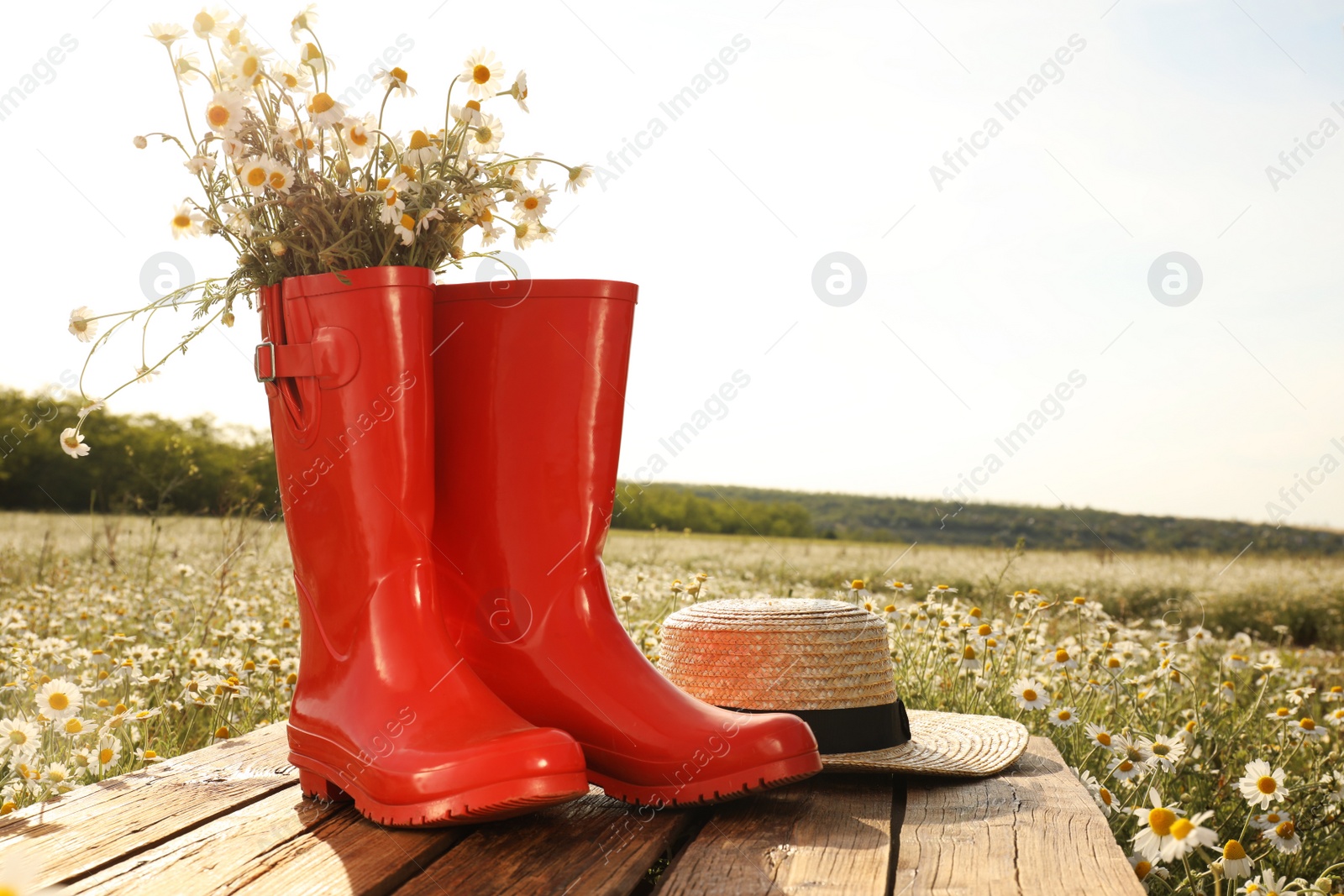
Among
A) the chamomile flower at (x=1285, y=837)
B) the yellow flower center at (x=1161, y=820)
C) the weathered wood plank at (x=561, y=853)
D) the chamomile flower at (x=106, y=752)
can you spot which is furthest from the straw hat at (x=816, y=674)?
the chamomile flower at (x=106, y=752)

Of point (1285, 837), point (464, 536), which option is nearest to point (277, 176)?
point (464, 536)

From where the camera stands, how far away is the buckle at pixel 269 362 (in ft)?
5.26

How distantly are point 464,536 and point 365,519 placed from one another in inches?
6.6

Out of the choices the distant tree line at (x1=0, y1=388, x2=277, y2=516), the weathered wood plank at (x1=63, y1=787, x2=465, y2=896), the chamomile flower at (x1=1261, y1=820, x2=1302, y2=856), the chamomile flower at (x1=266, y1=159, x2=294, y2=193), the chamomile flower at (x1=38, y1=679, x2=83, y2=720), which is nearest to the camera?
the weathered wood plank at (x1=63, y1=787, x2=465, y2=896)

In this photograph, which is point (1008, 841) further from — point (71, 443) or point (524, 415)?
point (71, 443)

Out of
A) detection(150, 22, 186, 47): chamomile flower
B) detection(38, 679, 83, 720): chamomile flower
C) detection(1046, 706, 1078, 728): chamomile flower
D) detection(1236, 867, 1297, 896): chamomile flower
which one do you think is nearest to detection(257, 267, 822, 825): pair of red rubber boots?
detection(150, 22, 186, 47): chamomile flower

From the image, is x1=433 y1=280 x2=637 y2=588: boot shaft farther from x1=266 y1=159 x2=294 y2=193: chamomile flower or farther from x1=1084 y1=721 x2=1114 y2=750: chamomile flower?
x1=1084 y1=721 x2=1114 y2=750: chamomile flower

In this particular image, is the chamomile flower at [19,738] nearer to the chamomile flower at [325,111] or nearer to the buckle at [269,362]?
the buckle at [269,362]

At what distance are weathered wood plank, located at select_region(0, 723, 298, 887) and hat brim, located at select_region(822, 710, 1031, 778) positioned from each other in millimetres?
926

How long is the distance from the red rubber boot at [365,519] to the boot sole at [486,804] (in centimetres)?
4

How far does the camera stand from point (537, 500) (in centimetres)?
164

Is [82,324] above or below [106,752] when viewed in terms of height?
above

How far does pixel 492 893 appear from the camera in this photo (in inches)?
46.7

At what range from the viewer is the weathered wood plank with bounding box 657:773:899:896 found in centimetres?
122
